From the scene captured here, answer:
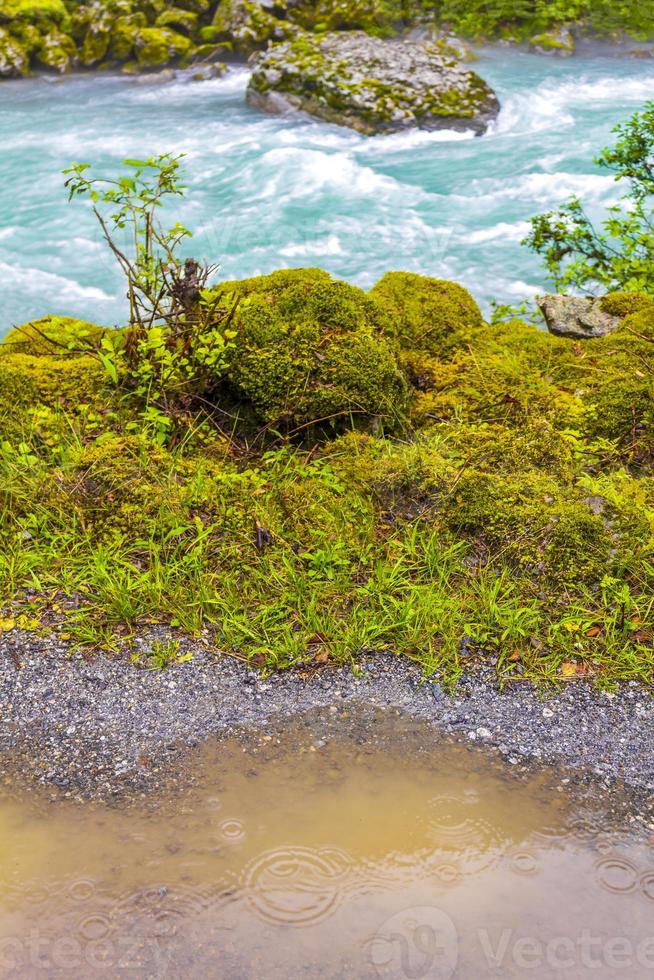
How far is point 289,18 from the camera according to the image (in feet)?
53.0

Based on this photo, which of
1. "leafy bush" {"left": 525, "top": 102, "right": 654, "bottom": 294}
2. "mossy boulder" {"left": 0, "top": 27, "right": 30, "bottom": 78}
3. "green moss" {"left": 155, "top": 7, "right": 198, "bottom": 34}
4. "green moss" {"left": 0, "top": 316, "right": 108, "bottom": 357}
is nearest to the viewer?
"green moss" {"left": 0, "top": 316, "right": 108, "bottom": 357}

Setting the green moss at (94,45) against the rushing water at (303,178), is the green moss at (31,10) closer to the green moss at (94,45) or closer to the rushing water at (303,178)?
the green moss at (94,45)

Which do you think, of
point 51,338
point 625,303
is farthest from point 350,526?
point 625,303

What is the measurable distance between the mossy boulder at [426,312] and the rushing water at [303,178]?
9.48 ft

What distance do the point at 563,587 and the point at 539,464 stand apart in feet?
3.02

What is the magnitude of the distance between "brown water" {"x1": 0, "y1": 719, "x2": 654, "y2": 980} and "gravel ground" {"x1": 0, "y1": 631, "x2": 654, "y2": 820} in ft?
0.49

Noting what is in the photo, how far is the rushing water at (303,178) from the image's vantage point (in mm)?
9383

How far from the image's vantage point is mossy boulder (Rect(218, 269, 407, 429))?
5066 millimetres

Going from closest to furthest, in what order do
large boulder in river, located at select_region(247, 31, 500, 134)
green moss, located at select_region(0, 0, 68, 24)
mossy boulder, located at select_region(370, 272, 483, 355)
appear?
1. mossy boulder, located at select_region(370, 272, 483, 355)
2. large boulder in river, located at select_region(247, 31, 500, 134)
3. green moss, located at select_region(0, 0, 68, 24)

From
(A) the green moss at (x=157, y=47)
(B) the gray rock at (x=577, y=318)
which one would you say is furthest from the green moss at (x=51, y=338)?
(A) the green moss at (x=157, y=47)

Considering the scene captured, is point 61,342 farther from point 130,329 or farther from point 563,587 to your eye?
point 563,587

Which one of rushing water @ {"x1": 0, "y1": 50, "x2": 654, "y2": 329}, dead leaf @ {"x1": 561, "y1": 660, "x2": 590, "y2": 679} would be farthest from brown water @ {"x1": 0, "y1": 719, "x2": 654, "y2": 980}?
rushing water @ {"x1": 0, "y1": 50, "x2": 654, "y2": 329}

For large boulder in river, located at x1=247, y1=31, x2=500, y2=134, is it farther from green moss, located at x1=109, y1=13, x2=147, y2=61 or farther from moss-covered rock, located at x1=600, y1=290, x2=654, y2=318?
moss-covered rock, located at x1=600, y1=290, x2=654, y2=318

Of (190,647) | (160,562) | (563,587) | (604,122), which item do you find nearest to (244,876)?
(190,647)
